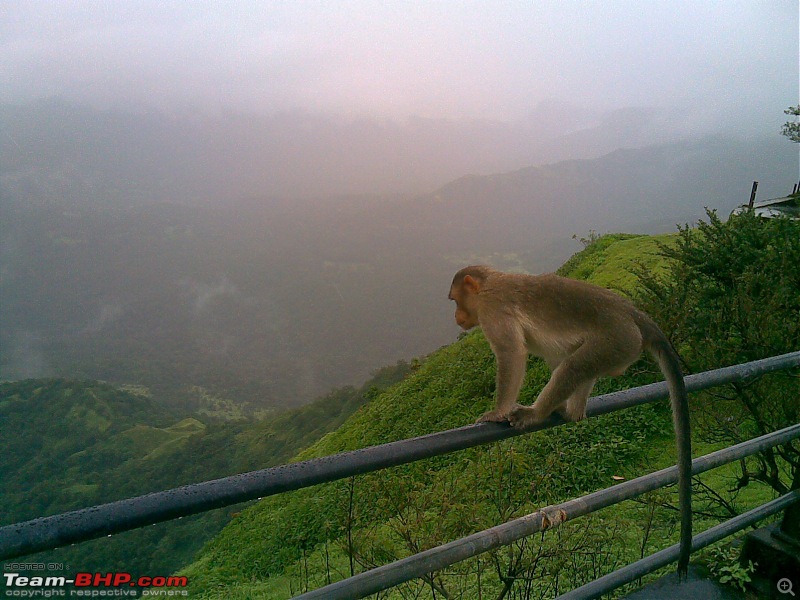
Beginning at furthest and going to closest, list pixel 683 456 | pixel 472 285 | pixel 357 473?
pixel 472 285
pixel 683 456
pixel 357 473

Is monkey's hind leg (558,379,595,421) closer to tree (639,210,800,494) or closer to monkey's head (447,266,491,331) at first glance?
monkey's head (447,266,491,331)

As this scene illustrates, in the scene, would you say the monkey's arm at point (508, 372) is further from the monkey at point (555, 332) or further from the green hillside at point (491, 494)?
the green hillside at point (491, 494)

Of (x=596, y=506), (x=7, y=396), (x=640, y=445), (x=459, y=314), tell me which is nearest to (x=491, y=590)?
(x=459, y=314)

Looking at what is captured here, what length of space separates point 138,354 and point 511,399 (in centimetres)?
9671

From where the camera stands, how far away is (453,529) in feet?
16.4

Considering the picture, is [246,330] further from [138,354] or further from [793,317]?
[793,317]

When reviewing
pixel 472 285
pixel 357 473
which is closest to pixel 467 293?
pixel 472 285

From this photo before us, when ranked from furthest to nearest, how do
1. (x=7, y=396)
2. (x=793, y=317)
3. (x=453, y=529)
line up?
(x=7, y=396) → (x=793, y=317) → (x=453, y=529)

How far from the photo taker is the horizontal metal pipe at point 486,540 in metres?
1.39

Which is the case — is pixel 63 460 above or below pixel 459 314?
below

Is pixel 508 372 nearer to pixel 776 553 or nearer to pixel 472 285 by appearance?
pixel 472 285

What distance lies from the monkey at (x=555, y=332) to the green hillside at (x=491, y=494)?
0.92 m

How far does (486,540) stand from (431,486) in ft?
21.1

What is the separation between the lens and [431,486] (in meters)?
7.77
